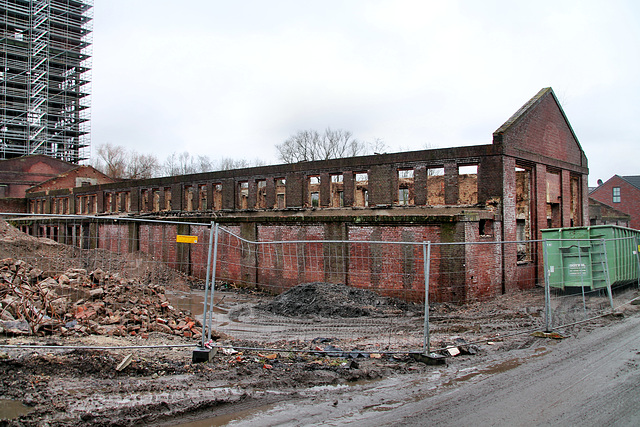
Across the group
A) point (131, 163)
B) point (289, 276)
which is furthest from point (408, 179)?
point (131, 163)

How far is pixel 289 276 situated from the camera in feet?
53.0

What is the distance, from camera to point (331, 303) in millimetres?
11938

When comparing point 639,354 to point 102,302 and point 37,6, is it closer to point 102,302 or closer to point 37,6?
point 102,302

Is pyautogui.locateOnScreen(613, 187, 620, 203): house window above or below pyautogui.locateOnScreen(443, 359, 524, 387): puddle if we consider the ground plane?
above

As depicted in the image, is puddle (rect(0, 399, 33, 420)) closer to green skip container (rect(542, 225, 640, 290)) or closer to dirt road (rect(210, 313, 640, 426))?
dirt road (rect(210, 313, 640, 426))

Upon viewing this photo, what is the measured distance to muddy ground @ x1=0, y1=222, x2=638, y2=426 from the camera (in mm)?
4453

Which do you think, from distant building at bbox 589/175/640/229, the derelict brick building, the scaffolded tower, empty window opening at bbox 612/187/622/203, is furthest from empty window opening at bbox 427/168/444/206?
the scaffolded tower

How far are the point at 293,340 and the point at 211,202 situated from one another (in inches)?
699

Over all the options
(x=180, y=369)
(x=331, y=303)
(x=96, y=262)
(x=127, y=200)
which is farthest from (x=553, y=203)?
(x=127, y=200)

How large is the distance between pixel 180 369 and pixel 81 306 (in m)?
3.33

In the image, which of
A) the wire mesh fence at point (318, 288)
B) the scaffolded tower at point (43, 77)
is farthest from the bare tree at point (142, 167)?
the wire mesh fence at point (318, 288)

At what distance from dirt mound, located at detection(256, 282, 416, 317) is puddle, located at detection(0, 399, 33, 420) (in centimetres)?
782

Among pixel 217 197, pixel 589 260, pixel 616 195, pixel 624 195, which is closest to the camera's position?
pixel 589 260

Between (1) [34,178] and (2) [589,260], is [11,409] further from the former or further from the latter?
(1) [34,178]
